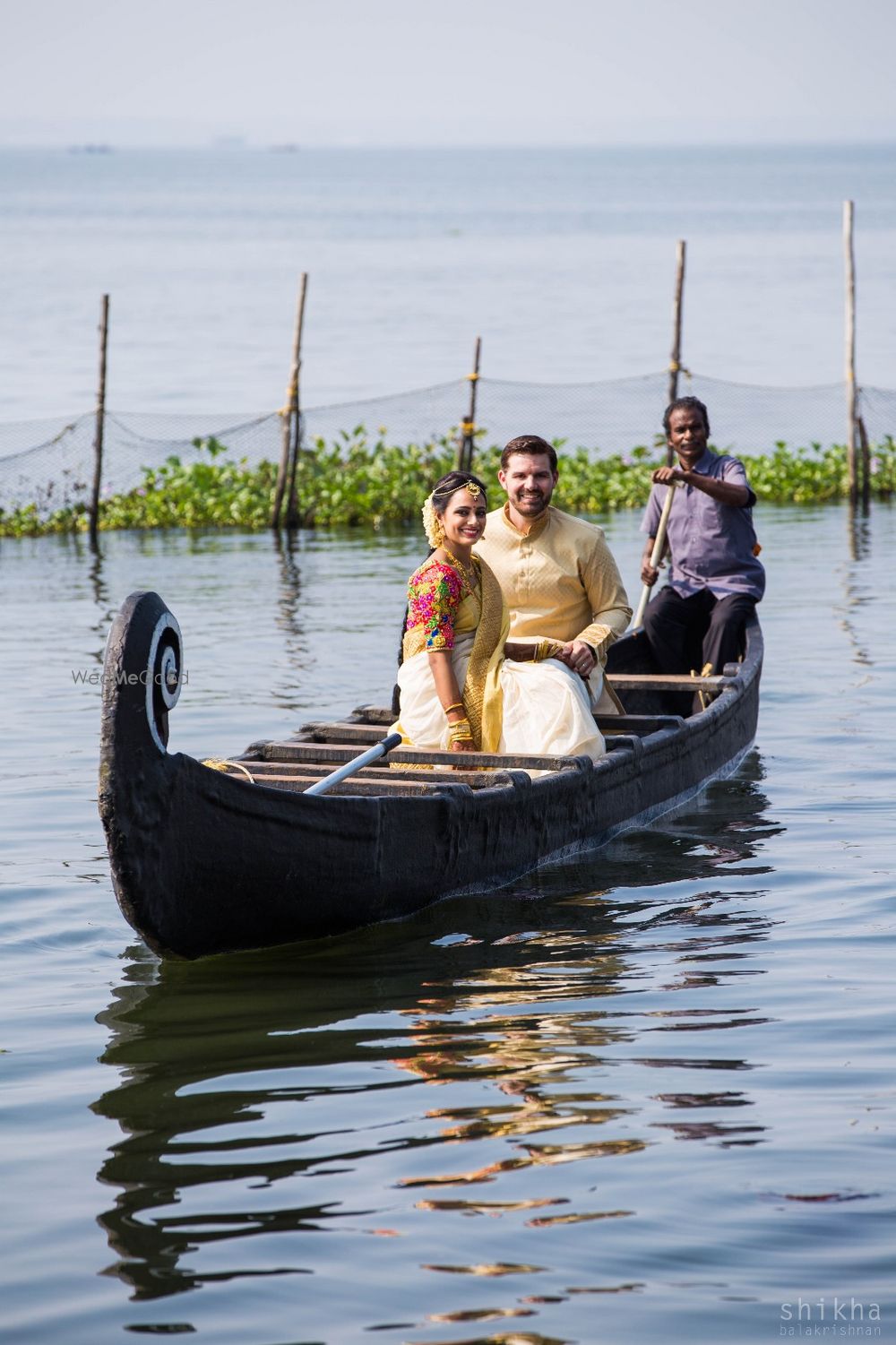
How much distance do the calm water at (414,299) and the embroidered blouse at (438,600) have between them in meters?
22.6

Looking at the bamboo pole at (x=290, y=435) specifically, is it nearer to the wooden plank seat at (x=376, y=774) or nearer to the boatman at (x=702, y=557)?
the boatman at (x=702, y=557)

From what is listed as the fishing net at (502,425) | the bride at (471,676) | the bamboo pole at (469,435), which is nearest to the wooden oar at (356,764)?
the bride at (471,676)

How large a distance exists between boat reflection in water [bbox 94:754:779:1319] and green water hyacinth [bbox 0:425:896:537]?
11.9 meters

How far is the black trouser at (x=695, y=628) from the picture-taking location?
9.10 meters

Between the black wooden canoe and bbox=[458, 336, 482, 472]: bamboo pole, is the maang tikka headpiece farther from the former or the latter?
bbox=[458, 336, 482, 472]: bamboo pole

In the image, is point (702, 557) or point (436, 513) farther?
point (702, 557)

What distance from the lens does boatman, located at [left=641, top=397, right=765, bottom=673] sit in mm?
8797

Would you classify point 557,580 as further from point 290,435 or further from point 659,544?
point 290,435

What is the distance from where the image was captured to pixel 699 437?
28.7 ft

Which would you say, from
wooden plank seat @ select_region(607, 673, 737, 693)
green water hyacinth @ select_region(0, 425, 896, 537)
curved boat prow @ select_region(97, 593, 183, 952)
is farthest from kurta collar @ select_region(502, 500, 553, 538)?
green water hyacinth @ select_region(0, 425, 896, 537)

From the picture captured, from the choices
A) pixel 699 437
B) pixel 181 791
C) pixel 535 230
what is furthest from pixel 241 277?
pixel 181 791

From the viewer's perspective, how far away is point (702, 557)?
30.0 feet

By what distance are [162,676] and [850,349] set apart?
13.9 m

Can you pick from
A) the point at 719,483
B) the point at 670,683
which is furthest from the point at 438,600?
the point at 719,483
